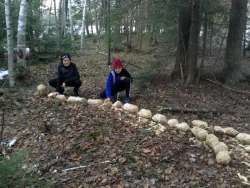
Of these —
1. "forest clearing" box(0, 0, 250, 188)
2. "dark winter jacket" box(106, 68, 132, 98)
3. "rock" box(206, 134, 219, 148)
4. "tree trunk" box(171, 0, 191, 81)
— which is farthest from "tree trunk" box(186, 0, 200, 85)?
"rock" box(206, 134, 219, 148)

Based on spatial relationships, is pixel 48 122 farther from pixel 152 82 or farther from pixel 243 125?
pixel 152 82

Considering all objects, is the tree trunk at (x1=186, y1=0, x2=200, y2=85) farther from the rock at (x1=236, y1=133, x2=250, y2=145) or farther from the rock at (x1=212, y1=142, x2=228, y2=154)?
the rock at (x1=212, y1=142, x2=228, y2=154)

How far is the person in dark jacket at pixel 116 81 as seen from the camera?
775cm

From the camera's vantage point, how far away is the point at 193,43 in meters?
10.2

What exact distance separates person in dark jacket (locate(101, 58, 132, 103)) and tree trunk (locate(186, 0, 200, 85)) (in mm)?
2811

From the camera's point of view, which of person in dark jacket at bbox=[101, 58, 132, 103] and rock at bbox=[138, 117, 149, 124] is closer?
rock at bbox=[138, 117, 149, 124]

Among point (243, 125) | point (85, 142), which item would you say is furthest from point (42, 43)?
point (85, 142)

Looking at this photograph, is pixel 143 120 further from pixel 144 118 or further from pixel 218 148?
pixel 218 148

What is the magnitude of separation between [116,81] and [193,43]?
3177 millimetres

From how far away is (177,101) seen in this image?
8805mm

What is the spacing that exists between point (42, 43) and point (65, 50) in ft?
6.26

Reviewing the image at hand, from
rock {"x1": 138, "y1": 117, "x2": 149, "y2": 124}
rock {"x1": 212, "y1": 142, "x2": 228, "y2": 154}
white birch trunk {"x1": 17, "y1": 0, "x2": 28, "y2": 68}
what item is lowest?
rock {"x1": 212, "y1": 142, "x2": 228, "y2": 154}

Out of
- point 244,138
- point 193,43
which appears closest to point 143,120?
point 244,138

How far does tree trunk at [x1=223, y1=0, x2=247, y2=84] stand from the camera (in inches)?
425
